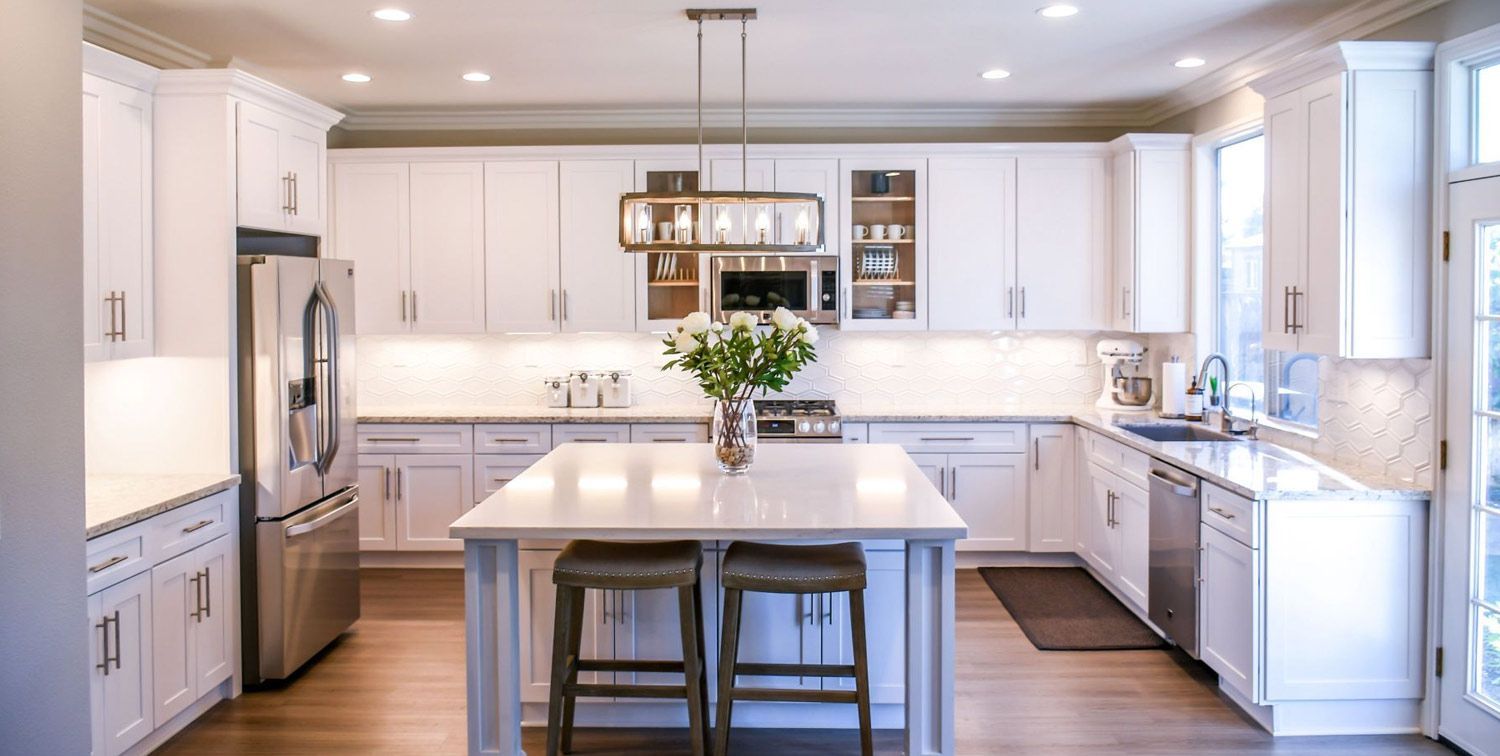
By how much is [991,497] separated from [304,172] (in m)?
3.84

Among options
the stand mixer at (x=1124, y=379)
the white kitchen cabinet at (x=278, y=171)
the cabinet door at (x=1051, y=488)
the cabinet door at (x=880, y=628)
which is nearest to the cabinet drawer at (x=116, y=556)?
the white kitchen cabinet at (x=278, y=171)

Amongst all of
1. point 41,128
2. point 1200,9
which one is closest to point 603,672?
point 41,128

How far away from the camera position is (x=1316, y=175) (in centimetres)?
389

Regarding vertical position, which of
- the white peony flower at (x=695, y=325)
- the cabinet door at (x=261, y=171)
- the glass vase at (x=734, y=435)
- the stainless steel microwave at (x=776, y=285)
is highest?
the cabinet door at (x=261, y=171)

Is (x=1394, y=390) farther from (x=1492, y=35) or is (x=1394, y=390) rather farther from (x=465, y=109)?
(x=465, y=109)

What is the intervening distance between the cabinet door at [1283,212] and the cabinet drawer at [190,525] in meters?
4.02

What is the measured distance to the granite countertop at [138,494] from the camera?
3.30 metres

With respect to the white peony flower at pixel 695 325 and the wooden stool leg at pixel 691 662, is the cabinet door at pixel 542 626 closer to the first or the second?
the wooden stool leg at pixel 691 662

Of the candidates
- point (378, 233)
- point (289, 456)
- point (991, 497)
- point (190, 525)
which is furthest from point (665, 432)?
point (190, 525)

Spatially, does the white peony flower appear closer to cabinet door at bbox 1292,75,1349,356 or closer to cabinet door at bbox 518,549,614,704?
cabinet door at bbox 518,549,614,704

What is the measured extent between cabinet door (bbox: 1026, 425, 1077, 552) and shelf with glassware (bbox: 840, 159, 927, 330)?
0.94 m

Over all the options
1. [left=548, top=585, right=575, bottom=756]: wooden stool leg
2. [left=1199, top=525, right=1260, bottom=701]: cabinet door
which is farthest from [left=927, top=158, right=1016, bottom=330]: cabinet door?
[left=548, top=585, right=575, bottom=756]: wooden stool leg

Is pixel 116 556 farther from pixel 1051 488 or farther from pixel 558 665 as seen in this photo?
pixel 1051 488

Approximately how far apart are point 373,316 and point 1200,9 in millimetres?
4518
